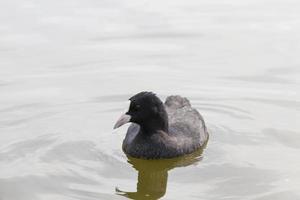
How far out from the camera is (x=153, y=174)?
13.3 meters

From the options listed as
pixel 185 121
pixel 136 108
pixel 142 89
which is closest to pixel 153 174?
pixel 136 108

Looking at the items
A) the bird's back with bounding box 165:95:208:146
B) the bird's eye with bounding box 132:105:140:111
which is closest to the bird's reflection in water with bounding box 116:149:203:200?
the bird's back with bounding box 165:95:208:146

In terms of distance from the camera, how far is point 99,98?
1633cm

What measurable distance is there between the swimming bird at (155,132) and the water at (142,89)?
20 cm

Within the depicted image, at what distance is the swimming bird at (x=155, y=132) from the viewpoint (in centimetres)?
1361

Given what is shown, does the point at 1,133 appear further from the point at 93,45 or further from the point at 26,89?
the point at 93,45

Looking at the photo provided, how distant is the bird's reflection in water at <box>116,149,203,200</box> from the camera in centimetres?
1230

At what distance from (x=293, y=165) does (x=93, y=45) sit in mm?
7872

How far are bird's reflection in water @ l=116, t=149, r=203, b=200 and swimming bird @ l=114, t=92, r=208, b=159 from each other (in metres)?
0.10

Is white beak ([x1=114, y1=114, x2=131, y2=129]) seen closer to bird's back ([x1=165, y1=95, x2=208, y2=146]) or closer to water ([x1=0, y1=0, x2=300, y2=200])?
water ([x1=0, y1=0, x2=300, y2=200])

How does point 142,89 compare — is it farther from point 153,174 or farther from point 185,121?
point 153,174

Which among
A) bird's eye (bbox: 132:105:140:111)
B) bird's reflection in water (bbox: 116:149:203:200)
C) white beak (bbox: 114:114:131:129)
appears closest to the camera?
bird's reflection in water (bbox: 116:149:203:200)

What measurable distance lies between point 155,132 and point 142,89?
3.15 m

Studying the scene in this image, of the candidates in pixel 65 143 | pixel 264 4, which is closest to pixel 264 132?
pixel 65 143
